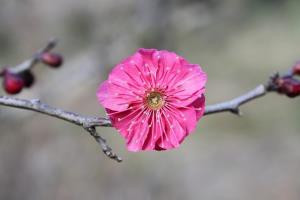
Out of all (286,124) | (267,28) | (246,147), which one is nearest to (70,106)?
(246,147)

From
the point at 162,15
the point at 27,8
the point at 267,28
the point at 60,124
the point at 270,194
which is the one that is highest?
the point at 267,28

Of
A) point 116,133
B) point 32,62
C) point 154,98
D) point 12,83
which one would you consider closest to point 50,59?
point 32,62

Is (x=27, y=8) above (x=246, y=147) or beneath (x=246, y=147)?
above

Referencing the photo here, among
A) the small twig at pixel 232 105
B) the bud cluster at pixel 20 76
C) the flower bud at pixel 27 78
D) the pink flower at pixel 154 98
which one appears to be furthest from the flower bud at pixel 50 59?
the small twig at pixel 232 105

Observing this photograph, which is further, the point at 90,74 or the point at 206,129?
the point at 206,129

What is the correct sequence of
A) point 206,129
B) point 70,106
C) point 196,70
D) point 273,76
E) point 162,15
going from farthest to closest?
point 206,129 → point 70,106 → point 162,15 → point 273,76 → point 196,70

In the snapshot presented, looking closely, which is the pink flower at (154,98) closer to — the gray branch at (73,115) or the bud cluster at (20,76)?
the gray branch at (73,115)

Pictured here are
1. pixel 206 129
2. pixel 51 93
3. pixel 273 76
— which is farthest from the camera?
pixel 206 129

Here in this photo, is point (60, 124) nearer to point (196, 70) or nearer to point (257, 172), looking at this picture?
point (257, 172)

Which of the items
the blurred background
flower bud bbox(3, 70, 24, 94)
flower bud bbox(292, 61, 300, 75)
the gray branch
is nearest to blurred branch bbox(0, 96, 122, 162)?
the gray branch
